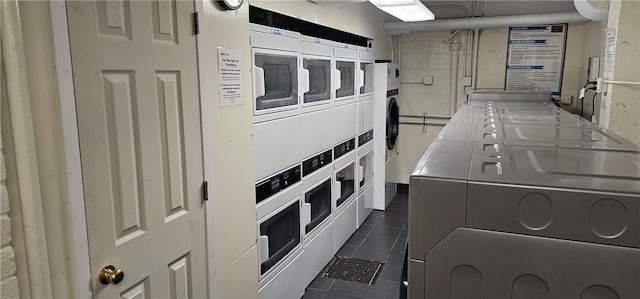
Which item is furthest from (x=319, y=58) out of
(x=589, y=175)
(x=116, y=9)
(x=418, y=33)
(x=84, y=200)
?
(x=418, y=33)

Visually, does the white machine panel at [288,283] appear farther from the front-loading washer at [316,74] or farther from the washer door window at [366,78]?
the washer door window at [366,78]

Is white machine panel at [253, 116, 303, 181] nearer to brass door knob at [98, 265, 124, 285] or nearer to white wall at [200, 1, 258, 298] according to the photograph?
white wall at [200, 1, 258, 298]

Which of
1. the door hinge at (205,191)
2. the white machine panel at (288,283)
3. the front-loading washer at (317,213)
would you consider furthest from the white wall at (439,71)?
the door hinge at (205,191)

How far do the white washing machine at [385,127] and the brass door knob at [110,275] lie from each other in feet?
12.3

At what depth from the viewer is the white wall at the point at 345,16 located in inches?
108

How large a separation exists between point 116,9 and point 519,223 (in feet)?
4.70

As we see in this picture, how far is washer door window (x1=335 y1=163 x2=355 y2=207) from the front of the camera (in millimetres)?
3883

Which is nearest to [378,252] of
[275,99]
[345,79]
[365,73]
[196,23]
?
[345,79]

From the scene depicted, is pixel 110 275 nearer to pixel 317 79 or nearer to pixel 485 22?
pixel 317 79

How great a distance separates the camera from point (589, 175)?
103 centimetres

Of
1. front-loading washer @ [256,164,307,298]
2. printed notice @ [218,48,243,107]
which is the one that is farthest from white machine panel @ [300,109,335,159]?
printed notice @ [218,48,243,107]

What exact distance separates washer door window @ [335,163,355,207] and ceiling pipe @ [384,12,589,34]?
1.98 m

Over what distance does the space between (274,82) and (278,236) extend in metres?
0.97

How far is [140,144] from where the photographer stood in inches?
65.3
